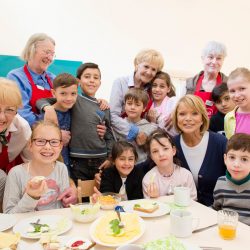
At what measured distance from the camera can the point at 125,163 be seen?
81.5 inches

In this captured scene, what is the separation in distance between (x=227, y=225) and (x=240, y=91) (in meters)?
1.28

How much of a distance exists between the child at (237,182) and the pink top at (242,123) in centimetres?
53

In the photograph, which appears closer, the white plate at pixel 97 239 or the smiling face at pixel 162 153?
the white plate at pixel 97 239

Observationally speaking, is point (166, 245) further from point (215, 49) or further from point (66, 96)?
point (215, 49)

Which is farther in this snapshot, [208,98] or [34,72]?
[208,98]

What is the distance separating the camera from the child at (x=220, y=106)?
256cm

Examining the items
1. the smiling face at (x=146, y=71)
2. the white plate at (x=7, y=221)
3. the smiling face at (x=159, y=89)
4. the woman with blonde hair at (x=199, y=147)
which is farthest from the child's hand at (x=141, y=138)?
the white plate at (x=7, y=221)

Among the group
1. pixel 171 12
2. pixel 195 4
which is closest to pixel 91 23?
pixel 171 12

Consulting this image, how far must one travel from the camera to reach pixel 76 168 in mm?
2309

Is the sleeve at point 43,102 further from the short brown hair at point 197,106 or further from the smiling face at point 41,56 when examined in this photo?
the short brown hair at point 197,106

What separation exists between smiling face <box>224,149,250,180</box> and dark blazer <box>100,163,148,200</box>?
24.4 inches

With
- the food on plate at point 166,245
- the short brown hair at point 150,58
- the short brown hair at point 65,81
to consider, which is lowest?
the food on plate at point 166,245

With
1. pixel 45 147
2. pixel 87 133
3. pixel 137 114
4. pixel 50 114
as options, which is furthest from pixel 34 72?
pixel 45 147

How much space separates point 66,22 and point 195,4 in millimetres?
1902
